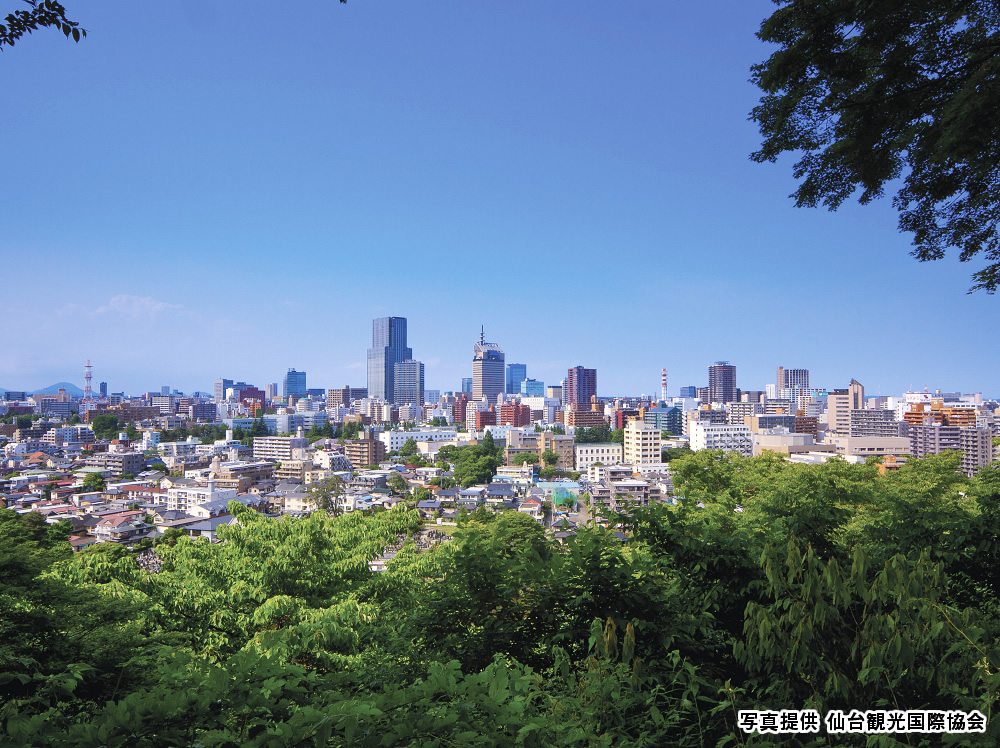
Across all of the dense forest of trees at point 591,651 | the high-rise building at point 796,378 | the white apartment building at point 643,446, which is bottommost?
the white apartment building at point 643,446

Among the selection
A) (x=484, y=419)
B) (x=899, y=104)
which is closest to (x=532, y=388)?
(x=484, y=419)

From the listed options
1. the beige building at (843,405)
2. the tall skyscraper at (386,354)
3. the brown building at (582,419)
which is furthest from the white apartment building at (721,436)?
the tall skyscraper at (386,354)

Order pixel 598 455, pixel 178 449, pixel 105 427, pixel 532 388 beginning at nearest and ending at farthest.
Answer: pixel 598 455 → pixel 178 449 → pixel 105 427 → pixel 532 388

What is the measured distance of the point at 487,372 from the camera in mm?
118000

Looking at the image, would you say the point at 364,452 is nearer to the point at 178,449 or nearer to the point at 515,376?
the point at 178,449

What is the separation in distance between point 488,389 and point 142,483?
84.8 meters

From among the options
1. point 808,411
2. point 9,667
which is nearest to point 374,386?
point 808,411

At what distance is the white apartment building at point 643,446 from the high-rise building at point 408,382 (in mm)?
82691

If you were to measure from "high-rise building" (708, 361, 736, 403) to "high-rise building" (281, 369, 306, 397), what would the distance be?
9631 centimetres

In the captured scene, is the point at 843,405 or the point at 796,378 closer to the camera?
the point at 843,405

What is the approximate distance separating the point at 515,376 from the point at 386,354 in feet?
142

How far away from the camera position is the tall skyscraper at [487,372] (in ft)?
384


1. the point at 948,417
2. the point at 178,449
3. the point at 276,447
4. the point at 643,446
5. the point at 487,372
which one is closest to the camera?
the point at 948,417

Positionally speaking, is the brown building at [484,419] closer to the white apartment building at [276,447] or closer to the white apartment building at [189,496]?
the white apartment building at [276,447]
